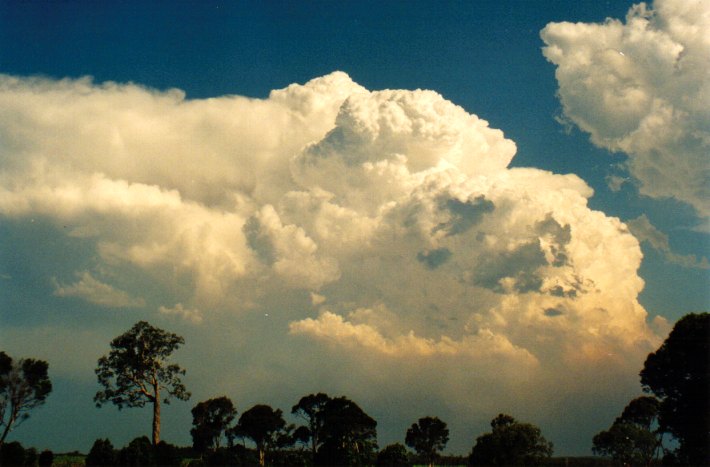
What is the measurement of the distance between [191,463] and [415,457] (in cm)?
7959

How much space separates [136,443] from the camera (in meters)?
67.2

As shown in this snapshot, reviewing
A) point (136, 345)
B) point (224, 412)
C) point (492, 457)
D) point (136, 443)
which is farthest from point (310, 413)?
point (136, 443)

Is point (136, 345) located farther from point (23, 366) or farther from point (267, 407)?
point (267, 407)

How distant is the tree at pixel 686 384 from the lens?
6275 cm

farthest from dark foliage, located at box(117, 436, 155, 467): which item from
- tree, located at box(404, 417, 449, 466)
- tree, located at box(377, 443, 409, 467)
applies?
tree, located at box(404, 417, 449, 466)

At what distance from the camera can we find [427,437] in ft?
447

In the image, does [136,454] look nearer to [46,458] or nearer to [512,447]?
[46,458]

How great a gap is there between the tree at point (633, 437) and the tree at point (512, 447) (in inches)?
683

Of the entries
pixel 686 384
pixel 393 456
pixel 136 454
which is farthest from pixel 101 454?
pixel 686 384

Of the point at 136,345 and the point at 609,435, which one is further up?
the point at 136,345

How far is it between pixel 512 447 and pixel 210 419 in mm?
61619

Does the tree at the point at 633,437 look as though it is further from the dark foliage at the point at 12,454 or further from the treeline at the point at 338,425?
the dark foliage at the point at 12,454

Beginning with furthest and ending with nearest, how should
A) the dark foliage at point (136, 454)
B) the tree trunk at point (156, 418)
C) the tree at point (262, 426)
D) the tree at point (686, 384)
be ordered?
the tree at point (262, 426), the tree trunk at point (156, 418), the dark foliage at point (136, 454), the tree at point (686, 384)

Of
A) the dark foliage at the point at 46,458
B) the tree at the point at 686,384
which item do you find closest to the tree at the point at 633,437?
the tree at the point at 686,384
